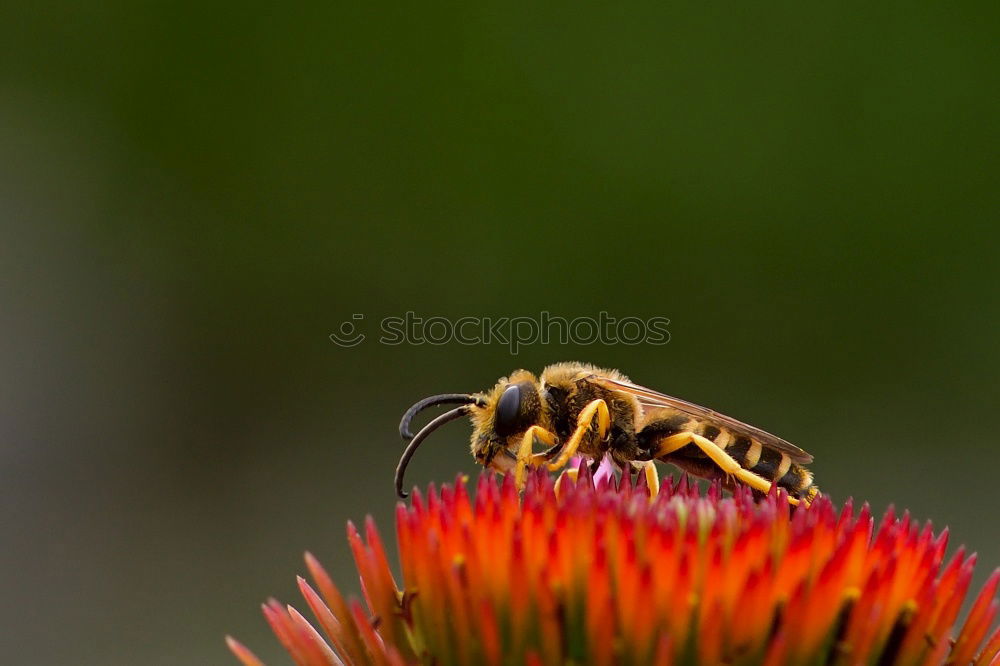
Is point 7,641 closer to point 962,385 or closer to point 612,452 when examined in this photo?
point 612,452

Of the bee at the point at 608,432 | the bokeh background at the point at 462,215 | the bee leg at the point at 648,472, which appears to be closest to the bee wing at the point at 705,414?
the bee at the point at 608,432

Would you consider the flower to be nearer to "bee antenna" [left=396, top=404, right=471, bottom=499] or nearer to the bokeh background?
"bee antenna" [left=396, top=404, right=471, bottom=499]

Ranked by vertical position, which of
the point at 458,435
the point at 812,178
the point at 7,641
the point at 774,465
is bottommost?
the point at 7,641

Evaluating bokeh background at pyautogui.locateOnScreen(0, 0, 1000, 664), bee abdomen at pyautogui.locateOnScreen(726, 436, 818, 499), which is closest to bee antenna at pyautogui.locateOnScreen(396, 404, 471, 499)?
bee abdomen at pyautogui.locateOnScreen(726, 436, 818, 499)

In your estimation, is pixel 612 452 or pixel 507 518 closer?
pixel 507 518

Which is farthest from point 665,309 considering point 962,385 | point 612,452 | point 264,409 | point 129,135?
point 612,452

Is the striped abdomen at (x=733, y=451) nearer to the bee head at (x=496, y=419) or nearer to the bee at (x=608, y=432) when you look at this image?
the bee at (x=608, y=432)
